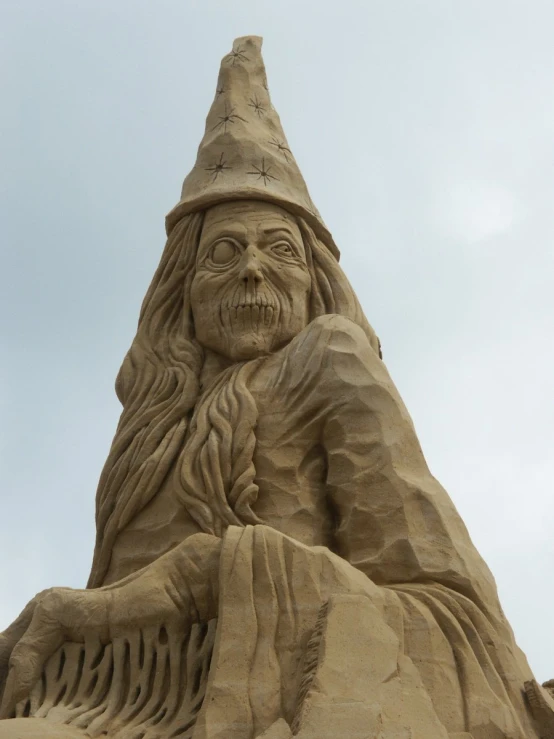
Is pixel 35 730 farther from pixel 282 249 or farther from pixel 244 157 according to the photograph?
pixel 244 157

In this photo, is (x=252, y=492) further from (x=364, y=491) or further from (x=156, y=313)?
(x=156, y=313)

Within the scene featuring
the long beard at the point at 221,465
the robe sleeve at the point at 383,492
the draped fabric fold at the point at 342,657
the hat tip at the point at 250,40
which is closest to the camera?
the draped fabric fold at the point at 342,657

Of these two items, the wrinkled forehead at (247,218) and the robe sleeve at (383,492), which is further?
the wrinkled forehead at (247,218)

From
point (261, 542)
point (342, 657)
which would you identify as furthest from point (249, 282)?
point (342, 657)

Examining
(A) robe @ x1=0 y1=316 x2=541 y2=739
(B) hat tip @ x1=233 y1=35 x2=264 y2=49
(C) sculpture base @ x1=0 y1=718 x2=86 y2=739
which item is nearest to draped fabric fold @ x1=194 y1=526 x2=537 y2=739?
(A) robe @ x1=0 y1=316 x2=541 y2=739

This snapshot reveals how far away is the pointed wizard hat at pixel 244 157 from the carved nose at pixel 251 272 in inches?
18.9

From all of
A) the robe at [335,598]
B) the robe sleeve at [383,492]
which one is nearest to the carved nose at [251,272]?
the robe at [335,598]

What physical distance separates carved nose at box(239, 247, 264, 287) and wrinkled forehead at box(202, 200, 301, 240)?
0.25 metres

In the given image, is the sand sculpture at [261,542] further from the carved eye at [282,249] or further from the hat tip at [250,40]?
the hat tip at [250,40]

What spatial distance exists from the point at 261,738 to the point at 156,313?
2993 mm

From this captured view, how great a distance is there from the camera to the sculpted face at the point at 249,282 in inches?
291

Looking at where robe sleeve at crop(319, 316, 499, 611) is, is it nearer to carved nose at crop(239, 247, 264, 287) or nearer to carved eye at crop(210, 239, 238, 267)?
carved nose at crop(239, 247, 264, 287)

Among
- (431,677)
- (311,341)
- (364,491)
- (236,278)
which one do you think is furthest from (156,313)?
(431,677)

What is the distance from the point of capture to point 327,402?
22.5ft
